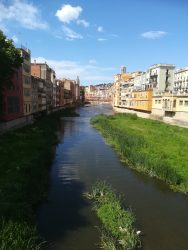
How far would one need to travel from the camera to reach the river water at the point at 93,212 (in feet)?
49.5

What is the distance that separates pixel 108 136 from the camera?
48938mm

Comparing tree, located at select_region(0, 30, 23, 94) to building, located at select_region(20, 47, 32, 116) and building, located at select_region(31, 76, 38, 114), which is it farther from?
building, located at select_region(31, 76, 38, 114)

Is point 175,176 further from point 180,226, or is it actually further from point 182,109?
point 182,109

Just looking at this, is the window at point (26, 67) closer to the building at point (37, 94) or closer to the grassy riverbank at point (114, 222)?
the building at point (37, 94)

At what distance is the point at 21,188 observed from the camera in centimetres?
1894

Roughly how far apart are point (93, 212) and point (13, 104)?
3170cm

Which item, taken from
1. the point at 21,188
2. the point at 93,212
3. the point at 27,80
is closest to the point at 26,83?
the point at 27,80

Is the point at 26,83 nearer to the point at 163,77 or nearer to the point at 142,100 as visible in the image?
the point at 142,100

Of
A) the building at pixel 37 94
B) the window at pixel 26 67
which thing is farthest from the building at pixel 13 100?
the building at pixel 37 94

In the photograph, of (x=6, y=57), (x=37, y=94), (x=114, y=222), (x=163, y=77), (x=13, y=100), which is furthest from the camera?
(x=163, y=77)

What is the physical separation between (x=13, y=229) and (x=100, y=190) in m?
8.73

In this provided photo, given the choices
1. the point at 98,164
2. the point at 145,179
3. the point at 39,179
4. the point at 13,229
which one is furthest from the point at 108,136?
the point at 13,229

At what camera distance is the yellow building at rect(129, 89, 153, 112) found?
7981 cm

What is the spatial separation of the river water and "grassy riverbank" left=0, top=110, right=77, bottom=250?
40.9 inches
